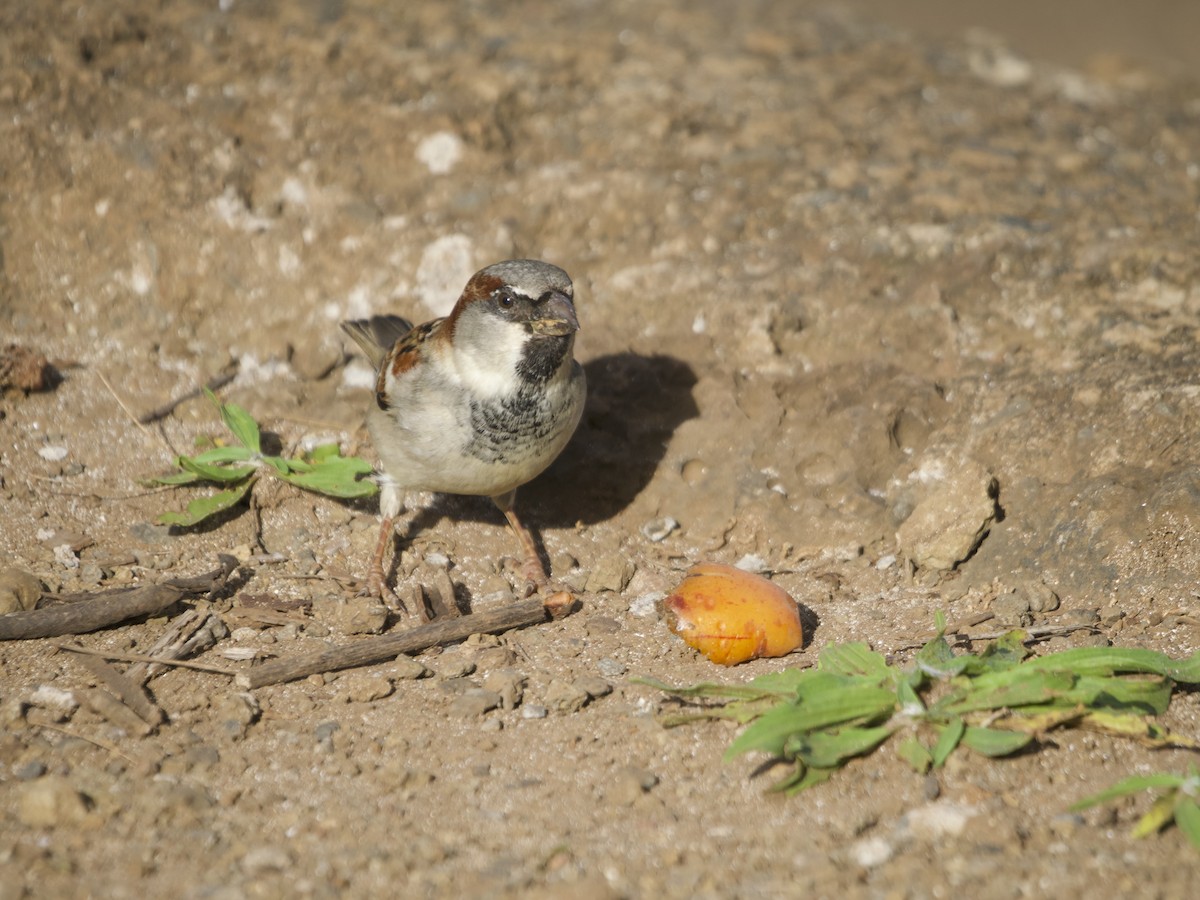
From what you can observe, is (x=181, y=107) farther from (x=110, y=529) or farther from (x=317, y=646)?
(x=317, y=646)

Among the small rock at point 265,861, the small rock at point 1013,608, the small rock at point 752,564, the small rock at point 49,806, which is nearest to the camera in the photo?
the small rock at point 265,861

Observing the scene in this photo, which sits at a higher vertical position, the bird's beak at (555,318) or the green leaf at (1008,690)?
the bird's beak at (555,318)

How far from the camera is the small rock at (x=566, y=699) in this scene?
11.5ft

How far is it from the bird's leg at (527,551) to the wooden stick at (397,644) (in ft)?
0.94

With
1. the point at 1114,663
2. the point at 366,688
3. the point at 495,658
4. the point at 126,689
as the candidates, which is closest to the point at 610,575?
the point at 495,658

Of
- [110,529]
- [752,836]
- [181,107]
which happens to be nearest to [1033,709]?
[752,836]

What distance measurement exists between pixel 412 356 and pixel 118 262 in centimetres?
197

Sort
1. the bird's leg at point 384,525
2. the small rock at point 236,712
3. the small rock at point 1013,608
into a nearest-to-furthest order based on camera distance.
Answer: the small rock at point 236,712 → the small rock at point 1013,608 → the bird's leg at point 384,525

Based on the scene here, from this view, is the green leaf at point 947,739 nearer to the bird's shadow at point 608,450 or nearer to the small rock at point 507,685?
the small rock at point 507,685

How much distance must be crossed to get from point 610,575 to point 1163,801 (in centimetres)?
217

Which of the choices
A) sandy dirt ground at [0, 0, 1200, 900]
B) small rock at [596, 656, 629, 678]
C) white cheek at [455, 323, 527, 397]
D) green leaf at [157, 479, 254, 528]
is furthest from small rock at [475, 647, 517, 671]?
green leaf at [157, 479, 254, 528]

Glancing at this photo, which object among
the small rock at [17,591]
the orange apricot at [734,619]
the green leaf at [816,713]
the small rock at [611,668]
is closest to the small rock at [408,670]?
the small rock at [611,668]

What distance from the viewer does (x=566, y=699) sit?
3502 millimetres

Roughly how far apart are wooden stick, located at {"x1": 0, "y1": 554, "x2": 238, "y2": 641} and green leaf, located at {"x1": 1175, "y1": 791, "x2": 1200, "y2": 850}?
319 centimetres
